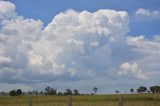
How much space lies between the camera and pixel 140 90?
588ft

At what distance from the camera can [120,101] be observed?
24.2 m

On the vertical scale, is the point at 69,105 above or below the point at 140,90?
below

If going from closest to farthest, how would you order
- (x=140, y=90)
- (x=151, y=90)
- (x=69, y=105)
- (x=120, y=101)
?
(x=120, y=101) < (x=69, y=105) < (x=151, y=90) < (x=140, y=90)

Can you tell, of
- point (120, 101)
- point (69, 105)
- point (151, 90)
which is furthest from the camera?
point (151, 90)

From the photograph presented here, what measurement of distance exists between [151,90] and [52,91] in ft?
127

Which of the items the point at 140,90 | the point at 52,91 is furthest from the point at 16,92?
the point at 140,90

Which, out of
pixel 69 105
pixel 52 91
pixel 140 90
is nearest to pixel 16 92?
pixel 52 91

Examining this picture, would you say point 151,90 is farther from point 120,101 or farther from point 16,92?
point 120,101

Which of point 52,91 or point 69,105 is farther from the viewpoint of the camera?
point 52,91

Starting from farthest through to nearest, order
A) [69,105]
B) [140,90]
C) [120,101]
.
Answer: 1. [140,90]
2. [69,105]
3. [120,101]

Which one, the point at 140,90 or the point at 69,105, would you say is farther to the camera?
the point at 140,90

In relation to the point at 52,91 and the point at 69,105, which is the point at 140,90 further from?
the point at 69,105

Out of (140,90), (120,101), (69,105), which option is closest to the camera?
(120,101)

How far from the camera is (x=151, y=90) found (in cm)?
16538
